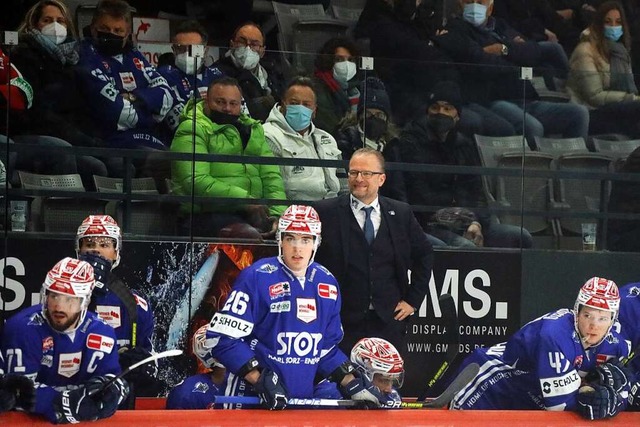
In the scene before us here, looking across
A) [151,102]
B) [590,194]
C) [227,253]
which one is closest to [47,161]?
[151,102]

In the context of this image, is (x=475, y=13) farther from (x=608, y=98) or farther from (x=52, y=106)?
(x=52, y=106)

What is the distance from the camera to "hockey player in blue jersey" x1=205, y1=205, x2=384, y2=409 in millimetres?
5531

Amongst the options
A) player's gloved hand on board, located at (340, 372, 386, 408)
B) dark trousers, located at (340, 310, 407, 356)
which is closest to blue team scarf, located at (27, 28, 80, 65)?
dark trousers, located at (340, 310, 407, 356)

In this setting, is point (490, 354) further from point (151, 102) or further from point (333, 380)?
point (151, 102)

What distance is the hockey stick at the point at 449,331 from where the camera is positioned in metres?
7.07

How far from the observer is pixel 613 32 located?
29.3ft

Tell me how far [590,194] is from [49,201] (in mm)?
3244

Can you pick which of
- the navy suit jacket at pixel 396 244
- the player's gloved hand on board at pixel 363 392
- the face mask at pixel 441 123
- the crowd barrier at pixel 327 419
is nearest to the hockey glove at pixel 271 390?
the crowd barrier at pixel 327 419

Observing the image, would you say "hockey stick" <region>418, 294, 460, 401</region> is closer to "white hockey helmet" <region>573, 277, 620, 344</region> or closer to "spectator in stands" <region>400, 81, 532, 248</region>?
"spectator in stands" <region>400, 81, 532, 248</region>

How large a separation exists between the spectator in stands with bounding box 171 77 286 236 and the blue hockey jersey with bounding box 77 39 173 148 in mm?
165

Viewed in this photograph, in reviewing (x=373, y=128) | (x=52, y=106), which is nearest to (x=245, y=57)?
(x=373, y=128)

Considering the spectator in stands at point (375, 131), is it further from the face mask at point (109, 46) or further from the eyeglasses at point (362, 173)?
the face mask at point (109, 46)

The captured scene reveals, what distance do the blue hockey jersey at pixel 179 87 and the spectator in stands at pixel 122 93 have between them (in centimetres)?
3

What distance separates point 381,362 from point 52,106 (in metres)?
2.25
